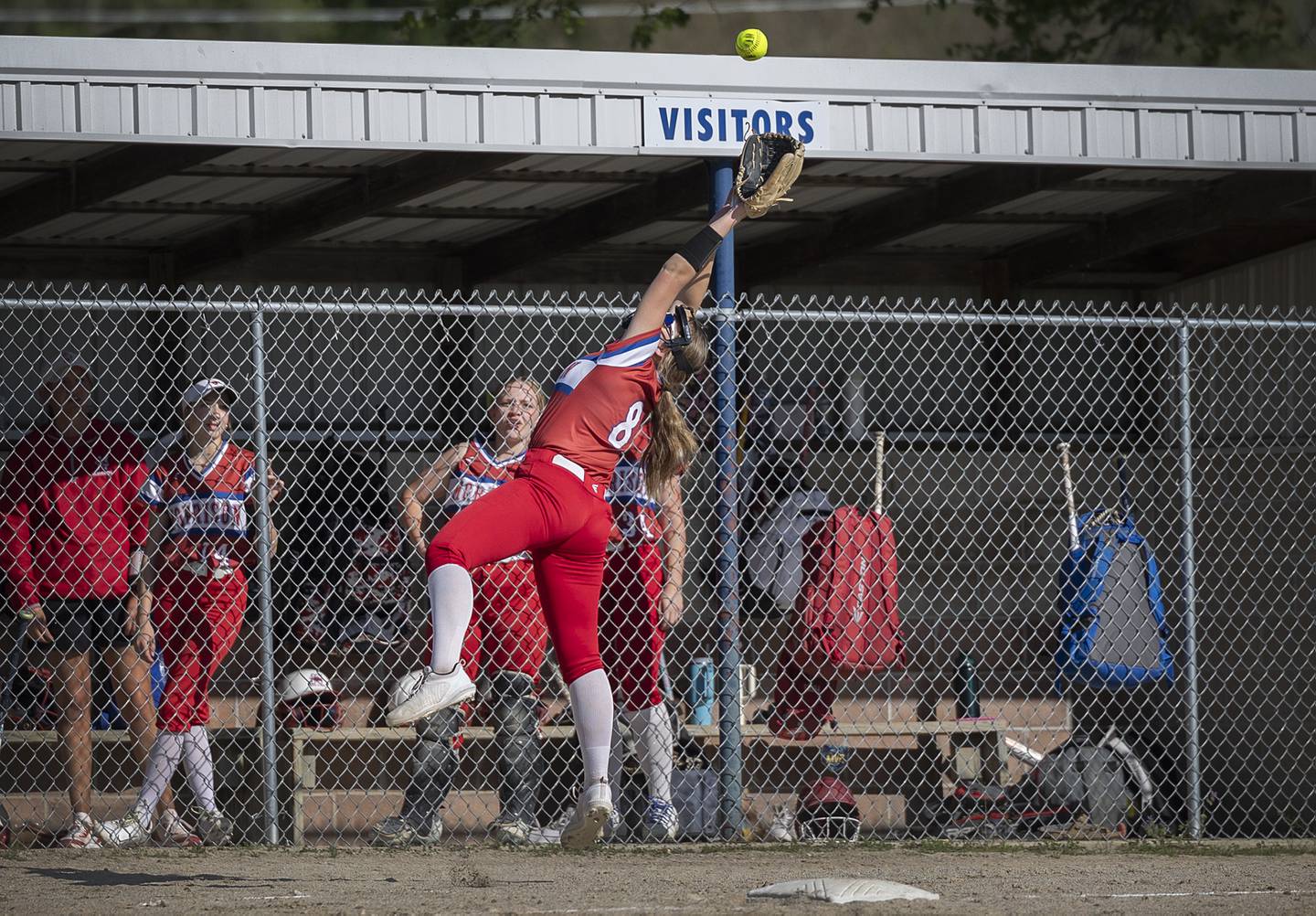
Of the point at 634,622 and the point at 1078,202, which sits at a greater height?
the point at 1078,202

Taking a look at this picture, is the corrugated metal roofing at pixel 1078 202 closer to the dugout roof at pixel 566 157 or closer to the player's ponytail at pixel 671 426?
the dugout roof at pixel 566 157

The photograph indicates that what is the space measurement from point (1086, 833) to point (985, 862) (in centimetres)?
118

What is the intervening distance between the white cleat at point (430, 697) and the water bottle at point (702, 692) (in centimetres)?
299

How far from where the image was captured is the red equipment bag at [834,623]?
8.25 metres

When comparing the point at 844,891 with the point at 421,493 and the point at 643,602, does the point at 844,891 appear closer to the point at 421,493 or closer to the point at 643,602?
the point at 643,602

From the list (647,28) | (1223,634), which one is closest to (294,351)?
(1223,634)

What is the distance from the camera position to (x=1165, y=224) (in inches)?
376

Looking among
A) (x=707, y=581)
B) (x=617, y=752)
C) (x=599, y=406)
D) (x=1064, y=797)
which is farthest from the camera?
(x=707, y=581)

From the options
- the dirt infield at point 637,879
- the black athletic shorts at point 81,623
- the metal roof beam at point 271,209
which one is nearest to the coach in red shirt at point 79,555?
the black athletic shorts at point 81,623

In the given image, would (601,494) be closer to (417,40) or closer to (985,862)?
(985,862)

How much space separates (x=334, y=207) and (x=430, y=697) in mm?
4018

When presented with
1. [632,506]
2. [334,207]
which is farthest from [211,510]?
[334,207]

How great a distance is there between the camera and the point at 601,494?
596cm

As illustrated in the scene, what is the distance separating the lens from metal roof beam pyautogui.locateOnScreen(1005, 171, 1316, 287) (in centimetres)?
874
